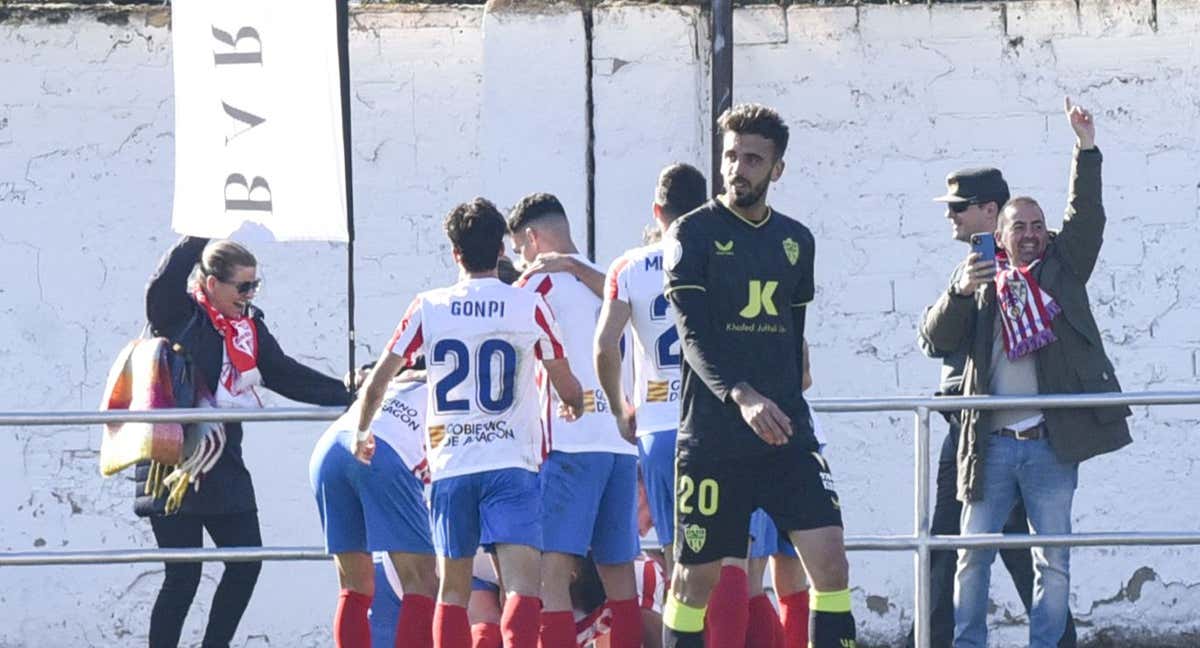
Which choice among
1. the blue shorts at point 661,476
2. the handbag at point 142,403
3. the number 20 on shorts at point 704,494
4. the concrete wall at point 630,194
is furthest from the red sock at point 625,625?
the concrete wall at point 630,194

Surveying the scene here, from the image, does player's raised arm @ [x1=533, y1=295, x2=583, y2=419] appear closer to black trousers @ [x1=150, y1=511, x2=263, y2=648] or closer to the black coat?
the black coat

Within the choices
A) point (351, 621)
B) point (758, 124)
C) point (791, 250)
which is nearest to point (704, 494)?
point (791, 250)

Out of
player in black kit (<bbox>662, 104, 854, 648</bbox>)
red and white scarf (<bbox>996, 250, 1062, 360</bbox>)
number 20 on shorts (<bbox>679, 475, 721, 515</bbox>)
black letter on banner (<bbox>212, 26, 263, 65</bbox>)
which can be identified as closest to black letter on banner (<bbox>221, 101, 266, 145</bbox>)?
black letter on banner (<bbox>212, 26, 263, 65</bbox>)

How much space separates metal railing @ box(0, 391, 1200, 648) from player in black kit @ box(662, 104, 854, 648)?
4.11 ft

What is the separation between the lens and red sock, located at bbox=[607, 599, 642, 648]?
7836 mm

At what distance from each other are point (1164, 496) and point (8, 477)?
5.29 m

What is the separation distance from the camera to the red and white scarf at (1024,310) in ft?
26.4

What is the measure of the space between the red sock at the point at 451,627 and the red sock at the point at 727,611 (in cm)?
82

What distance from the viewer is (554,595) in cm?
775

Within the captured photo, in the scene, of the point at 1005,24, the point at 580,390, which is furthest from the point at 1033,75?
the point at 580,390

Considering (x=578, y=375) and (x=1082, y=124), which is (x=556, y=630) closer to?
(x=578, y=375)

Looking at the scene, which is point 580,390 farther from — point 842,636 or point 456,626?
point 842,636

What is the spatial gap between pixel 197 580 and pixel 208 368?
81 centimetres

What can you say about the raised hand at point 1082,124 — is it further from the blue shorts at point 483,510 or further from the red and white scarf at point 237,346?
the red and white scarf at point 237,346
